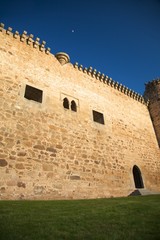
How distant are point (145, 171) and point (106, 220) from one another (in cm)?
871

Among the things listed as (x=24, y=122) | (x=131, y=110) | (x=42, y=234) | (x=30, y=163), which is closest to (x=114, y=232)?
(x=42, y=234)

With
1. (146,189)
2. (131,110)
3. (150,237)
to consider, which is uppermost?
(131,110)

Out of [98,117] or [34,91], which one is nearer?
[34,91]

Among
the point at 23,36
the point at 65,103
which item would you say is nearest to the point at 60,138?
the point at 65,103

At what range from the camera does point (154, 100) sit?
15.7 metres

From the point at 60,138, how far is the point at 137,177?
603cm

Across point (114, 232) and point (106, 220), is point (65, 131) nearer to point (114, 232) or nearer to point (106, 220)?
point (106, 220)

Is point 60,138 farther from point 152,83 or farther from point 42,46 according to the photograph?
point 152,83

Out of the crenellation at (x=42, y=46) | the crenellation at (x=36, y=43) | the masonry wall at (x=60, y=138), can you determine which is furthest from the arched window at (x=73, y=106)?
the crenellation at (x=36, y=43)

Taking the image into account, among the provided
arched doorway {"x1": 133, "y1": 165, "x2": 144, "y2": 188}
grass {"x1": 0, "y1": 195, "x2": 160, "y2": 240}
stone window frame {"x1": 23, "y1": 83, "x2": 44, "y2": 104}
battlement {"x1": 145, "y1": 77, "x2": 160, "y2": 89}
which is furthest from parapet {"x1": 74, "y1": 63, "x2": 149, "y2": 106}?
grass {"x1": 0, "y1": 195, "x2": 160, "y2": 240}

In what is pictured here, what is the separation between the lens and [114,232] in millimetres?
2801

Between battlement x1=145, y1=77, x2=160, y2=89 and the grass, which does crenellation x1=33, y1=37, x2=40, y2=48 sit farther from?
battlement x1=145, y1=77, x2=160, y2=89

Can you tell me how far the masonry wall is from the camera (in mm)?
6504

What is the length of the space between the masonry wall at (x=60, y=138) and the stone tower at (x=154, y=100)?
3154mm
